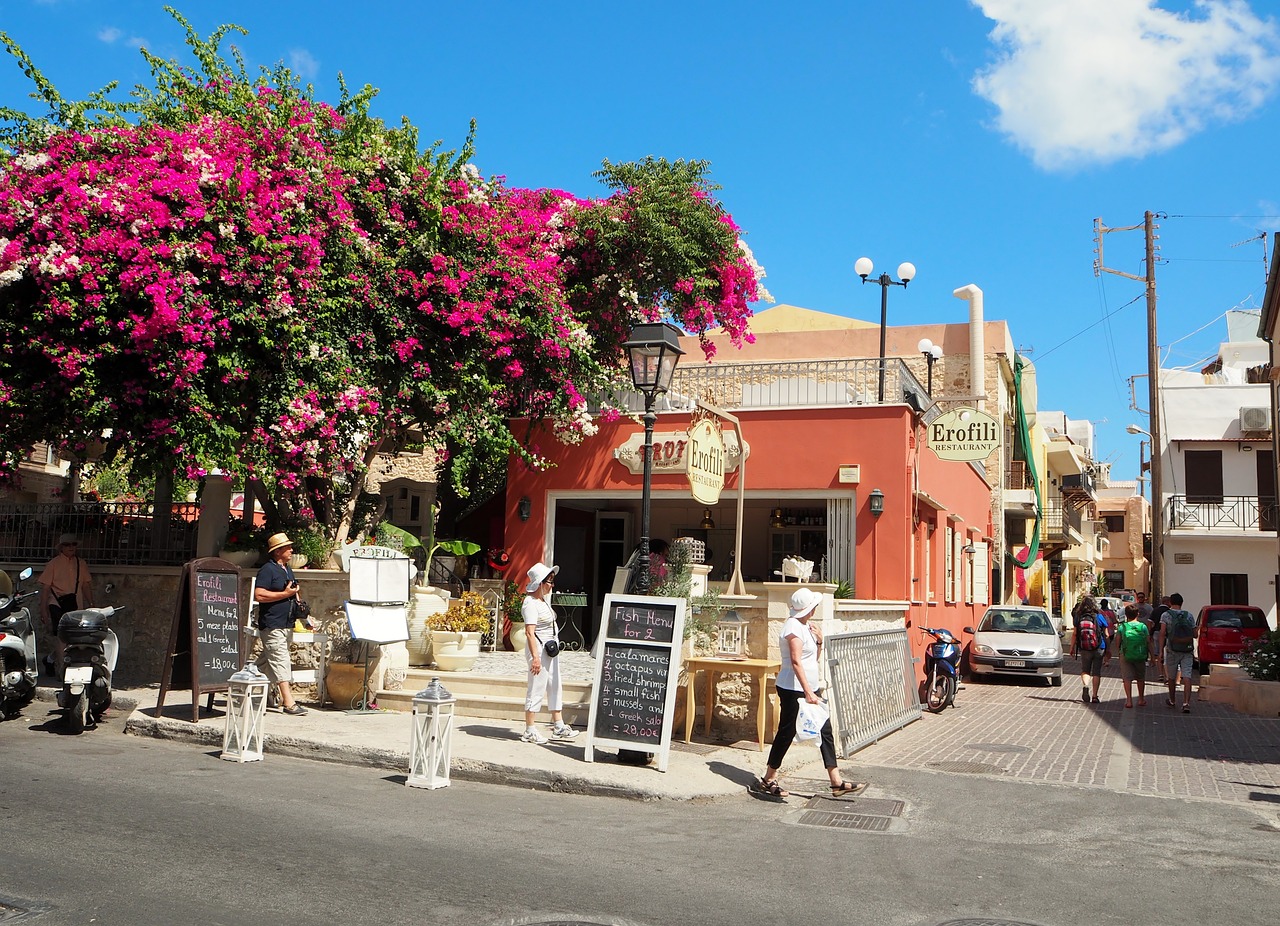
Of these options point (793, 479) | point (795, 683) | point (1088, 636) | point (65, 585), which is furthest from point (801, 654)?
point (1088, 636)

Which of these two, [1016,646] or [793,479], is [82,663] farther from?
[1016,646]

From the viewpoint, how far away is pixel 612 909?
5.05 m

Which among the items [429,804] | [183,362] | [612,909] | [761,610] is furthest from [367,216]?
[612,909]

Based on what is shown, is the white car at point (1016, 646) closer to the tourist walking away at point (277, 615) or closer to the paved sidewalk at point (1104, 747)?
the paved sidewalk at point (1104, 747)

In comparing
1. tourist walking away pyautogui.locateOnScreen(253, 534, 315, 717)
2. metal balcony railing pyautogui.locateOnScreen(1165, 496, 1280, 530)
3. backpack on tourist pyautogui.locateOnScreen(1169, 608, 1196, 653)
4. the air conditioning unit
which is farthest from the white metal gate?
the air conditioning unit

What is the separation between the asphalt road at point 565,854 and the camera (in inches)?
198

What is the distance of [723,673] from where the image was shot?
10.8 metres

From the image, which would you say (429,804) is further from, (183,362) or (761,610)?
(183,362)

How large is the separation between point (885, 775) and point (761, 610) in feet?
7.00

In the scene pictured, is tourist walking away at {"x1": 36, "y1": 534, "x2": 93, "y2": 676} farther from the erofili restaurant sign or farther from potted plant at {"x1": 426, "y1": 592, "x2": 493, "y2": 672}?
the erofili restaurant sign

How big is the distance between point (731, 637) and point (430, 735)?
3.85m

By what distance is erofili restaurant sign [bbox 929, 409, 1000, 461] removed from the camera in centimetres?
1709

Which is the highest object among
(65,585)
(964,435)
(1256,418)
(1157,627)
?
(1256,418)

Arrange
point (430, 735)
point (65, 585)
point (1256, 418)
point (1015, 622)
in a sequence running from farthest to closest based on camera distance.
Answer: point (1256, 418) < point (1015, 622) < point (65, 585) < point (430, 735)
